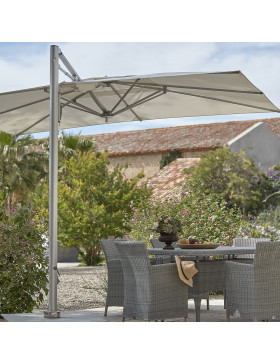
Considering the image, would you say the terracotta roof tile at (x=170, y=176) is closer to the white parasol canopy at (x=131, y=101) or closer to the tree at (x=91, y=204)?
the tree at (x=91, y=204)

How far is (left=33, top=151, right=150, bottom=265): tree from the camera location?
→ 61.2ft

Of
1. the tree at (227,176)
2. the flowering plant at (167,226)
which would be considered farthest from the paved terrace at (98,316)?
the tree at (227,176)

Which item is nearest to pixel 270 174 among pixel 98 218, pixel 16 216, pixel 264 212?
pixel 264 212

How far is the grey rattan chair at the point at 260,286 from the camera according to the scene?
20.9 ft

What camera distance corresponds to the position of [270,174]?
921 inches

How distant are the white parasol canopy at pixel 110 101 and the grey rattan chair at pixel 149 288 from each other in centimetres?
93

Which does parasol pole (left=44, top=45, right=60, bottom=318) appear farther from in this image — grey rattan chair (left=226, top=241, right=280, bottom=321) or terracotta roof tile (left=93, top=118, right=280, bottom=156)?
terracotta roof tile (left=93, top=118, right=280, bottom=156)

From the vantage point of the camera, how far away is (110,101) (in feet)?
28.4

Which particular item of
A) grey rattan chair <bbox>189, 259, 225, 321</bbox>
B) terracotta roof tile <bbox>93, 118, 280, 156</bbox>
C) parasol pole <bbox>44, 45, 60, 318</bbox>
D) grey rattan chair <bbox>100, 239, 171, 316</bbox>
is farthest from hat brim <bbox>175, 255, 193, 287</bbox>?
Answer: terracotta roof tile <bbox>93, 118, 280, 156</bbox>

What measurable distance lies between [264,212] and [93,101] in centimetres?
1483

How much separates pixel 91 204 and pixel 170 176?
752cm

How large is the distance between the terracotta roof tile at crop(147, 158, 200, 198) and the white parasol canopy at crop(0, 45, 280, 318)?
49.6 ft

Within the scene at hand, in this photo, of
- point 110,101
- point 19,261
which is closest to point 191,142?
point 110,101
